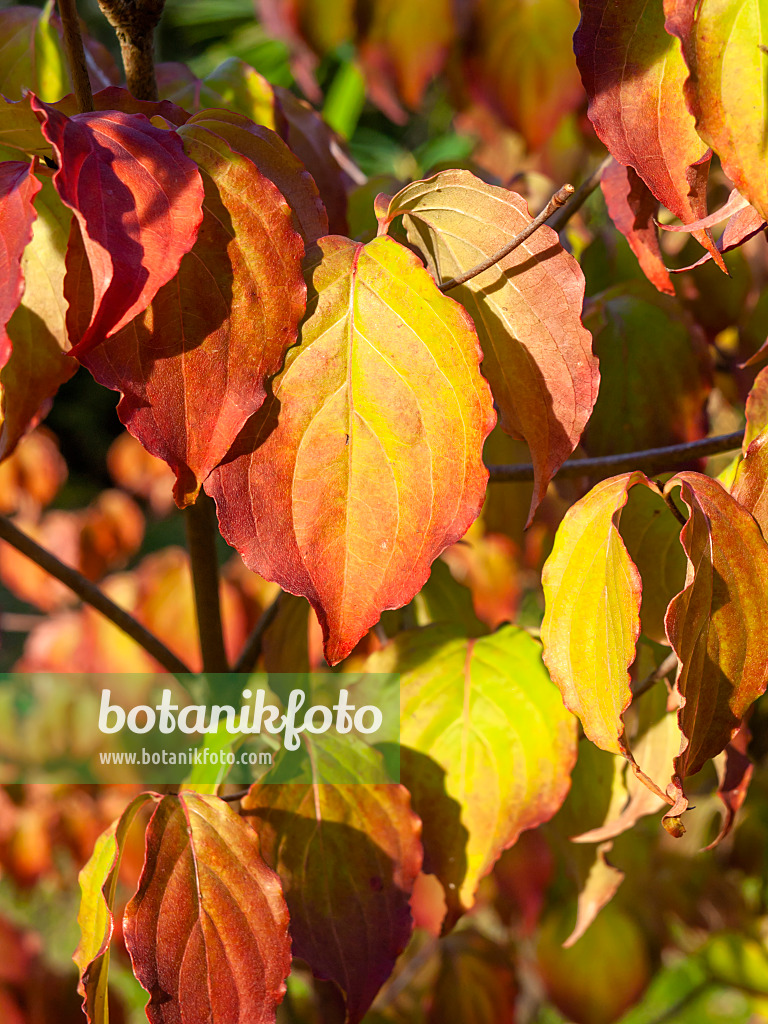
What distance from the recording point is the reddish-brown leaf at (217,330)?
0.34 metres

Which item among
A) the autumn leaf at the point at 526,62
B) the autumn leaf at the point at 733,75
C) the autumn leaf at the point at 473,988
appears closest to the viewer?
the autumn leaf at the point at 733,75

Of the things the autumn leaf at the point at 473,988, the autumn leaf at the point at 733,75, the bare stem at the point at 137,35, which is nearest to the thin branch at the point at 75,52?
the bare stem at the point at 137,35

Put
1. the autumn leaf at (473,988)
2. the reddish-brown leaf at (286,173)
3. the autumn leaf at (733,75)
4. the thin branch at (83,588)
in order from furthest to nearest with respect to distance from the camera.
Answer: the autumn leaf at (473,988), the thin branch at (83,588), the reddish-brown leaf at (286,173), the autumn leaf at (733,75)

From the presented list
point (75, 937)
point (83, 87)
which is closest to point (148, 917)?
point (83, 87)

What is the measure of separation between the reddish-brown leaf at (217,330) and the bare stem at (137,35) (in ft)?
0.44

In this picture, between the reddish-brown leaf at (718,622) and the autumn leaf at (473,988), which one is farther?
the autumn leaf at (473,988)

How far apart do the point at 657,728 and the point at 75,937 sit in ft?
7.16

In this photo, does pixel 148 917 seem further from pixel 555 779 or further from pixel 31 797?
pixel 31 797

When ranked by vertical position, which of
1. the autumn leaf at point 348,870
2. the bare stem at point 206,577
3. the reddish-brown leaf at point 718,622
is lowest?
the autumn leaf at point 348,870

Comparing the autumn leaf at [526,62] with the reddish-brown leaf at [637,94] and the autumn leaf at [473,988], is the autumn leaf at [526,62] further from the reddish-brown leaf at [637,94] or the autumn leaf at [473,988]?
the autumn leaf at [473,988]

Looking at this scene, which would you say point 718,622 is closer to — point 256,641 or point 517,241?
point 517,241

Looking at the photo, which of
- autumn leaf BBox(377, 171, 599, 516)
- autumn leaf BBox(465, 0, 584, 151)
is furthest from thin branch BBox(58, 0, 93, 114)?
autumn leaf BBox(465, 0, 584, 151)

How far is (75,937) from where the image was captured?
2225 mm

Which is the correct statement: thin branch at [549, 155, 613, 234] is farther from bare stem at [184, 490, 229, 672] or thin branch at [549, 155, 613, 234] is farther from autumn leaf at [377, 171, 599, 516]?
bare stem at [184, 490, 229, 672]
